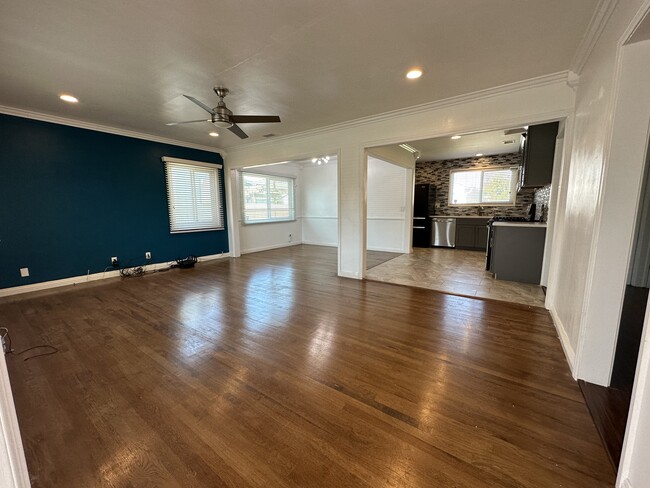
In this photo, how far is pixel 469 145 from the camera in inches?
233

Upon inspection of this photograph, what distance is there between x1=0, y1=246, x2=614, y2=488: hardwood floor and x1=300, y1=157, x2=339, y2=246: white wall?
207 inches

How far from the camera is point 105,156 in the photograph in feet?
15.2

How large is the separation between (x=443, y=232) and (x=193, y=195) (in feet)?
22.5

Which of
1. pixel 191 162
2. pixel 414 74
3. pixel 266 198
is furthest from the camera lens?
pixel 266 198

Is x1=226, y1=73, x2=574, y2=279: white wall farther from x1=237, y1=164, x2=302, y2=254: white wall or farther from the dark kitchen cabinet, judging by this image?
the dark kitchen cabinet

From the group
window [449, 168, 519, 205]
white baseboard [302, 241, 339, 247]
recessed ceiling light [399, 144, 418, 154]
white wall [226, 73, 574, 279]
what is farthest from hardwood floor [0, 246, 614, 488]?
window [449, 168, 519, 205]

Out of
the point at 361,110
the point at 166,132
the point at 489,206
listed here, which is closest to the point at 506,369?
the point at 361,110

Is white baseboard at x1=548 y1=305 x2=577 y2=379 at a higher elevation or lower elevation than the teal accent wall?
lower

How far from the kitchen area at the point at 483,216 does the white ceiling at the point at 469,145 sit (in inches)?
0.8

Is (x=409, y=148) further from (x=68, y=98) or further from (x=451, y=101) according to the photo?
(x=68, y=98)

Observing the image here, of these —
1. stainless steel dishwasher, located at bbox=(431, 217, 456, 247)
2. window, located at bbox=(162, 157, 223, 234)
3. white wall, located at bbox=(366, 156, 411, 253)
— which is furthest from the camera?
stainless steel dishwasher, located at bbox=(431, 217, 456, 247)

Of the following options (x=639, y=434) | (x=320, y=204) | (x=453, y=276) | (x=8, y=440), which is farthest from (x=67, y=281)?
(x=453, y=276)

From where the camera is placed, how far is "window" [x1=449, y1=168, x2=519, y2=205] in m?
7.26

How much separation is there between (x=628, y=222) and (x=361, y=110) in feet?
10.3
